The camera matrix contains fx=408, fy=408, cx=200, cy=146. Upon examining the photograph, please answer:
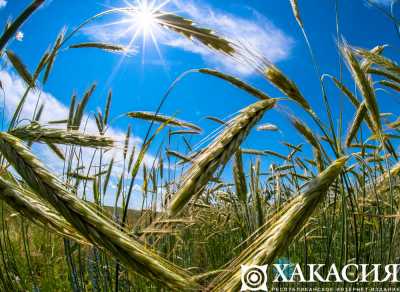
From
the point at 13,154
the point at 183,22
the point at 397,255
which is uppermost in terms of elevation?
the point at 183,22

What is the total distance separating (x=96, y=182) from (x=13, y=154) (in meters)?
1.33

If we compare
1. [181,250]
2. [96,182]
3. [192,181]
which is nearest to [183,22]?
[192,181]

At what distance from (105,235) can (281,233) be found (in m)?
0.50

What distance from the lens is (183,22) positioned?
163cm

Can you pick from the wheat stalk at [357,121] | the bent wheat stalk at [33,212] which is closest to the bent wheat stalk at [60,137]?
the bent wheat stalk at [33,212]

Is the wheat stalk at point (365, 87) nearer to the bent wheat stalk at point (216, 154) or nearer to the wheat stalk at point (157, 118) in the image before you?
the bent wheat stalk at point (216, 154)

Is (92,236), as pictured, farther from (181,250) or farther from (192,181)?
(181,250)

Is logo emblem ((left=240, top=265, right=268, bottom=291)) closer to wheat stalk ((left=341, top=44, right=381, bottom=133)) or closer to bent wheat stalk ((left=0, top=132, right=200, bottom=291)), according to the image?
bent wheat stalk ((left=0, top=132, right=200, bottom=291))

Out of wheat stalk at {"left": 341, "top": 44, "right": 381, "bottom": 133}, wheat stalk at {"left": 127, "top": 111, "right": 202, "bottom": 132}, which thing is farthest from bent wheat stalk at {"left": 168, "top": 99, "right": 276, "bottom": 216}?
wheat stalk at {"left": 127, "top": 111, "right": 202, "bottom": 132}

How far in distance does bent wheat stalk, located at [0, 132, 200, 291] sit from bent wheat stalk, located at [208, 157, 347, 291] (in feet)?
0.60

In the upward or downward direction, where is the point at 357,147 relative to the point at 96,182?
upward

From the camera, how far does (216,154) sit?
4.11ft

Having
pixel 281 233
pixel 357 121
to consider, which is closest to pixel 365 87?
pixel 357 121

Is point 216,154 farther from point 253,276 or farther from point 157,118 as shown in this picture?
point 157,118
